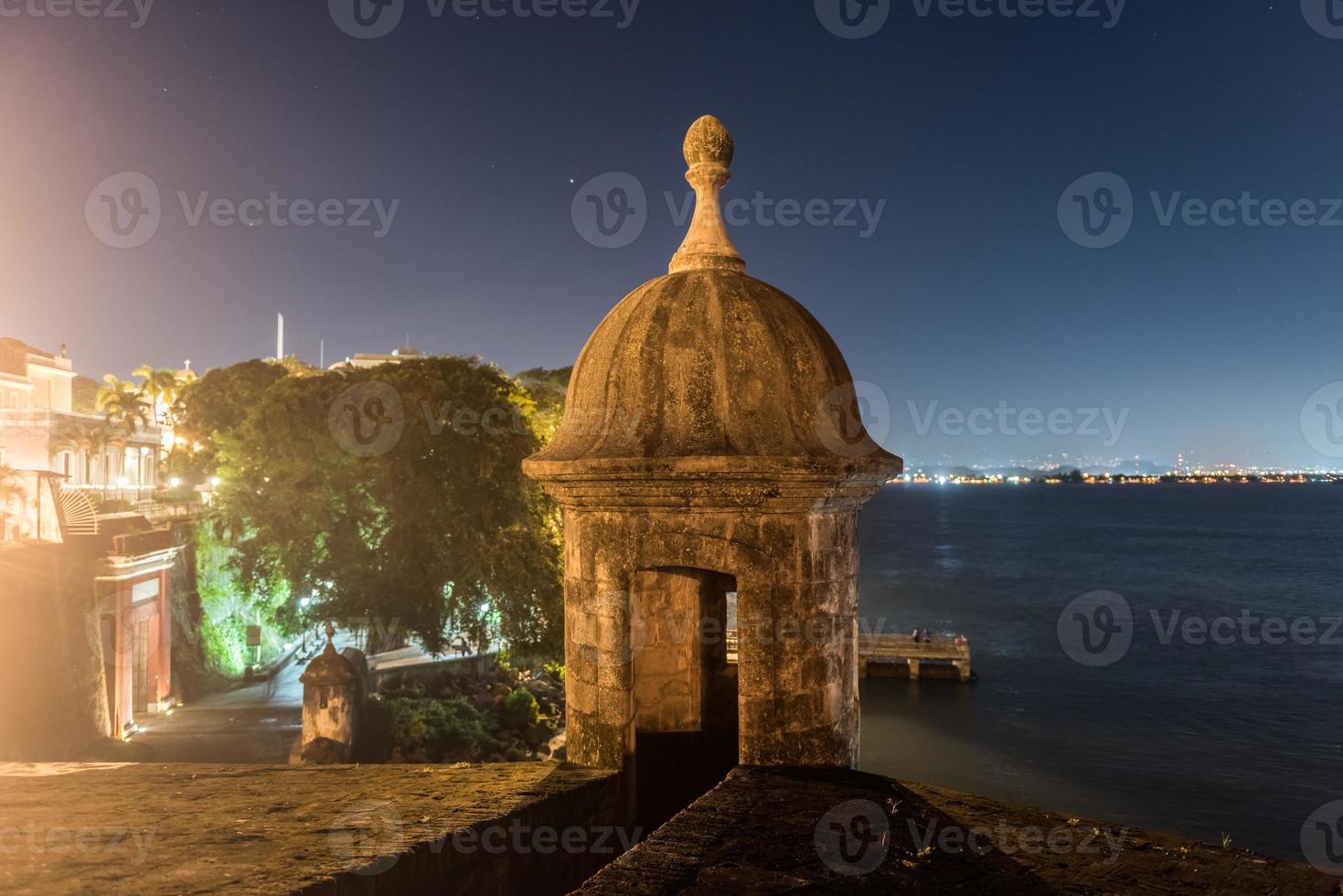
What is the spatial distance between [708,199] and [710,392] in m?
1.42

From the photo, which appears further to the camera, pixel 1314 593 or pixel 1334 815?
pixel 1314 593

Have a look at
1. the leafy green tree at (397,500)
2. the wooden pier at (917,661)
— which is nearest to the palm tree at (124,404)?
the leafy green tree at (397,500)

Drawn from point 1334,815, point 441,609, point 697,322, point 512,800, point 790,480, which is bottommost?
point 1334,815

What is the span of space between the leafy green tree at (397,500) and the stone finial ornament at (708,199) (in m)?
13.4

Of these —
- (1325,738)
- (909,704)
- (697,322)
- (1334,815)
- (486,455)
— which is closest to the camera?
(697,322)

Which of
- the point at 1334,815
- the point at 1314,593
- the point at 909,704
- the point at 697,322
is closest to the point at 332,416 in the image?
the point at 697,322

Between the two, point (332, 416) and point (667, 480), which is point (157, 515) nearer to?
point (332, 416)

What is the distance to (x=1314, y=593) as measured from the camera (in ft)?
181

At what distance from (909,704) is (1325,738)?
1268 centimetres

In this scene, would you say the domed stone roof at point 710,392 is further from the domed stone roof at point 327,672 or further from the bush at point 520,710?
the bush at point 520,710

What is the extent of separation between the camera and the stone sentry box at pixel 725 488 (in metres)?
4.52

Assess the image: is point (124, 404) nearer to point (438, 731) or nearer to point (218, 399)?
point (218, 399)

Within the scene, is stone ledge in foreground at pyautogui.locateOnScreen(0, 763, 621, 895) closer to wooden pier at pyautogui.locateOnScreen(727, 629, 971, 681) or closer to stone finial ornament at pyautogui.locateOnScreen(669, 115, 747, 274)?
stone finial ornament at pyautogui.locateOnScreen(669, 115, 747, 274)

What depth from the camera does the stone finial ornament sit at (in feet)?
17.3
